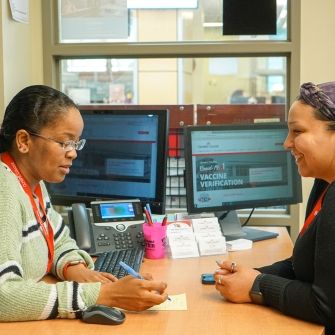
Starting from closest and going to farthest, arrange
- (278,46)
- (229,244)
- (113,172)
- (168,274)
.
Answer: (168,274) < (229,244) < (113,172) < (278,46)

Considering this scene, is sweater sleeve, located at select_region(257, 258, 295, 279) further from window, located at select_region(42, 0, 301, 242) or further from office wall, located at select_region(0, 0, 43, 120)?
office wall, located at select_region(0, 0, 43, 120)

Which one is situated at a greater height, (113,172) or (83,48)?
(83,48)

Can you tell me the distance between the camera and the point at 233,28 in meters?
2.55

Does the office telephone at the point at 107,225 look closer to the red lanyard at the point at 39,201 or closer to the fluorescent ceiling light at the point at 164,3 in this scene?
the red lanyard at the point at 39,201

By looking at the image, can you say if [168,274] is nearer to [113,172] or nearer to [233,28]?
[113,172]

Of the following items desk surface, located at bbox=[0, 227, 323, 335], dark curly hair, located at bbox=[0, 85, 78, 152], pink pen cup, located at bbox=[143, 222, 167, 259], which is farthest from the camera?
pink pen cup, located at bbox=[143, 222, 167, 259]

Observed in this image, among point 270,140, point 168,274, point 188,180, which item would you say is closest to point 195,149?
point 188,180

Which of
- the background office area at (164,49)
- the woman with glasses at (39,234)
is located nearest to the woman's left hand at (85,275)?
the woman with glasses at (39,234)

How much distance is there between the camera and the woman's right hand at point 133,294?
1.36 metres

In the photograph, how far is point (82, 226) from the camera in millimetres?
2010

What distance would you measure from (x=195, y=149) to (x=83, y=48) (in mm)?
815

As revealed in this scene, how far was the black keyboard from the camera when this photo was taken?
172cm

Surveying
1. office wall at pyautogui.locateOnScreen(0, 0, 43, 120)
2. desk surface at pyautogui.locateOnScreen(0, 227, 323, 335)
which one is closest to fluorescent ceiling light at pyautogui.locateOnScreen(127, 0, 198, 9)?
office wall at pyautogui.locateOnScreen(0, 0, 43, 120)

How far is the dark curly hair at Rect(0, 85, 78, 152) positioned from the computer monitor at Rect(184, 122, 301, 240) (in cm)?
67
